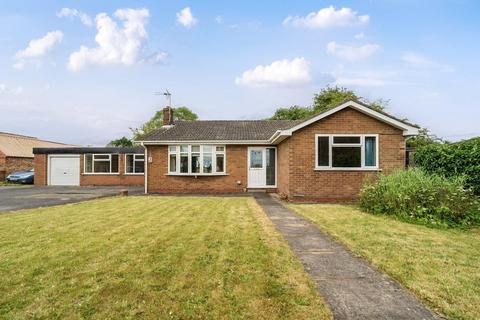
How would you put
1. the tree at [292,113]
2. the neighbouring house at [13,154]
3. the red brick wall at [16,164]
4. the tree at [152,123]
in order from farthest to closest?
1. the tree at [152,123]
2. the tree at [292,113]
3. the red brick wall at [16,164]
4. the neighbouring house at [13,154]

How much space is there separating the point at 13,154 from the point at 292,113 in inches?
1364

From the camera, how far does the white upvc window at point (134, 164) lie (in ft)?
80.2

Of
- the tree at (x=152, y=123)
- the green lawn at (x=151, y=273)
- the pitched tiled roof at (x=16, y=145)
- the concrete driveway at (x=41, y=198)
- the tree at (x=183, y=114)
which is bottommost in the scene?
the concrete driveway at (x=41, y=198)

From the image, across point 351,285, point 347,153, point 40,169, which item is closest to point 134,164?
point 40,169

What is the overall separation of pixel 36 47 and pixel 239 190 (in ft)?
39.5

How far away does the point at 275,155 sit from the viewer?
17469 mm

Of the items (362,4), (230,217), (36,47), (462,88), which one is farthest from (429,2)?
(36,47)

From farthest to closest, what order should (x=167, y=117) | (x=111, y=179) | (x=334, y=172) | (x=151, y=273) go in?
(x=111, y=179)
(x=167, y=117)
(x=334, y=172)
(x=151, y=273)

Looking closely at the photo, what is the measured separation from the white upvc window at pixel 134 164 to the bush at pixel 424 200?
1851 cm

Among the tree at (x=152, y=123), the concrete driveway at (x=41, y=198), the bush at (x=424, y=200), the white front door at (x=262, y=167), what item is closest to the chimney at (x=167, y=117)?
the concrete driveway at (x=41, y=198)

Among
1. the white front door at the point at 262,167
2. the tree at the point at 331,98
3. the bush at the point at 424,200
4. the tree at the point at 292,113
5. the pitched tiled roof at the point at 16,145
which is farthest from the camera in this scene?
the tree at the point at 292,113

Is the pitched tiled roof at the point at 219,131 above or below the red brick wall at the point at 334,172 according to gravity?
above

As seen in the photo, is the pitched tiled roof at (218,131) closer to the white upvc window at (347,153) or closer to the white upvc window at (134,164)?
the white upvc window at (347,153)

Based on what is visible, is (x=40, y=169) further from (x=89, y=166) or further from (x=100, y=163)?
(x=100, y=163)
